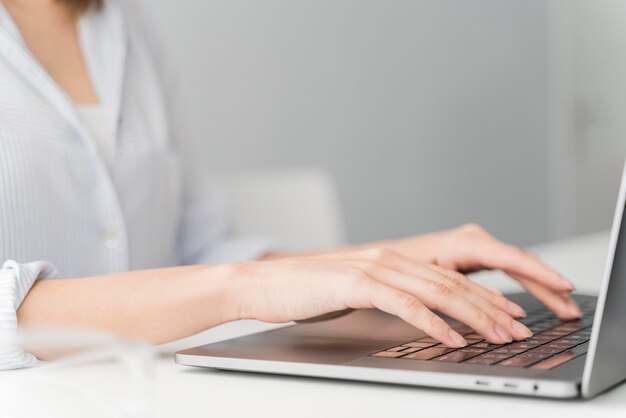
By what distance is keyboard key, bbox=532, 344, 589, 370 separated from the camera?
579mm

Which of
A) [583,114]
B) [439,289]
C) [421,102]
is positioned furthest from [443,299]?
[583,114]

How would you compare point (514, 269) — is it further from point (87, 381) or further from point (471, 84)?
point (471, 84)

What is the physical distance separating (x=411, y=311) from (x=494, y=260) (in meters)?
0.29

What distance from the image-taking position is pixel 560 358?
61 cm

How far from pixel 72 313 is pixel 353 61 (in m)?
2.43

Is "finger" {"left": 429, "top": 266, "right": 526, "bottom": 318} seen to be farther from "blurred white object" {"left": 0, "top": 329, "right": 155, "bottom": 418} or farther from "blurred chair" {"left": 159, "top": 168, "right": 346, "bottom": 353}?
"blurred chair" {"left": 159, "top": 168, "right": 346, "bottom": 353}

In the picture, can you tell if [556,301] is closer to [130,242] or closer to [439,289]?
[439,289]

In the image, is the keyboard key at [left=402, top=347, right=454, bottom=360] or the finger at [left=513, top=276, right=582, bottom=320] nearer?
the keyboard key at [left=402, top=347, right=454, bottom=360]

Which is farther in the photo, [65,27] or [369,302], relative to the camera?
[65,27]

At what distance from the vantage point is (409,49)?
3.29m

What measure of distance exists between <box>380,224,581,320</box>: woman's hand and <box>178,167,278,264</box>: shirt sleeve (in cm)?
39

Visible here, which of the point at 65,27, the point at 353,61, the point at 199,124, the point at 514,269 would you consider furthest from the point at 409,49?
the point at 514,269

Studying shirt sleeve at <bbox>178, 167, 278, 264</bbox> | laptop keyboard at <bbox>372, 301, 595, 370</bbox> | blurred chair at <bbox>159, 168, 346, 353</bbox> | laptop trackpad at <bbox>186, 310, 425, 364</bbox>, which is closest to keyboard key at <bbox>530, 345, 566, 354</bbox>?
laptop keyboard at <bbox>372, 301, 595, 370</bbox>

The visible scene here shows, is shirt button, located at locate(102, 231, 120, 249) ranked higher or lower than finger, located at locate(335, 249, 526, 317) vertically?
lower
